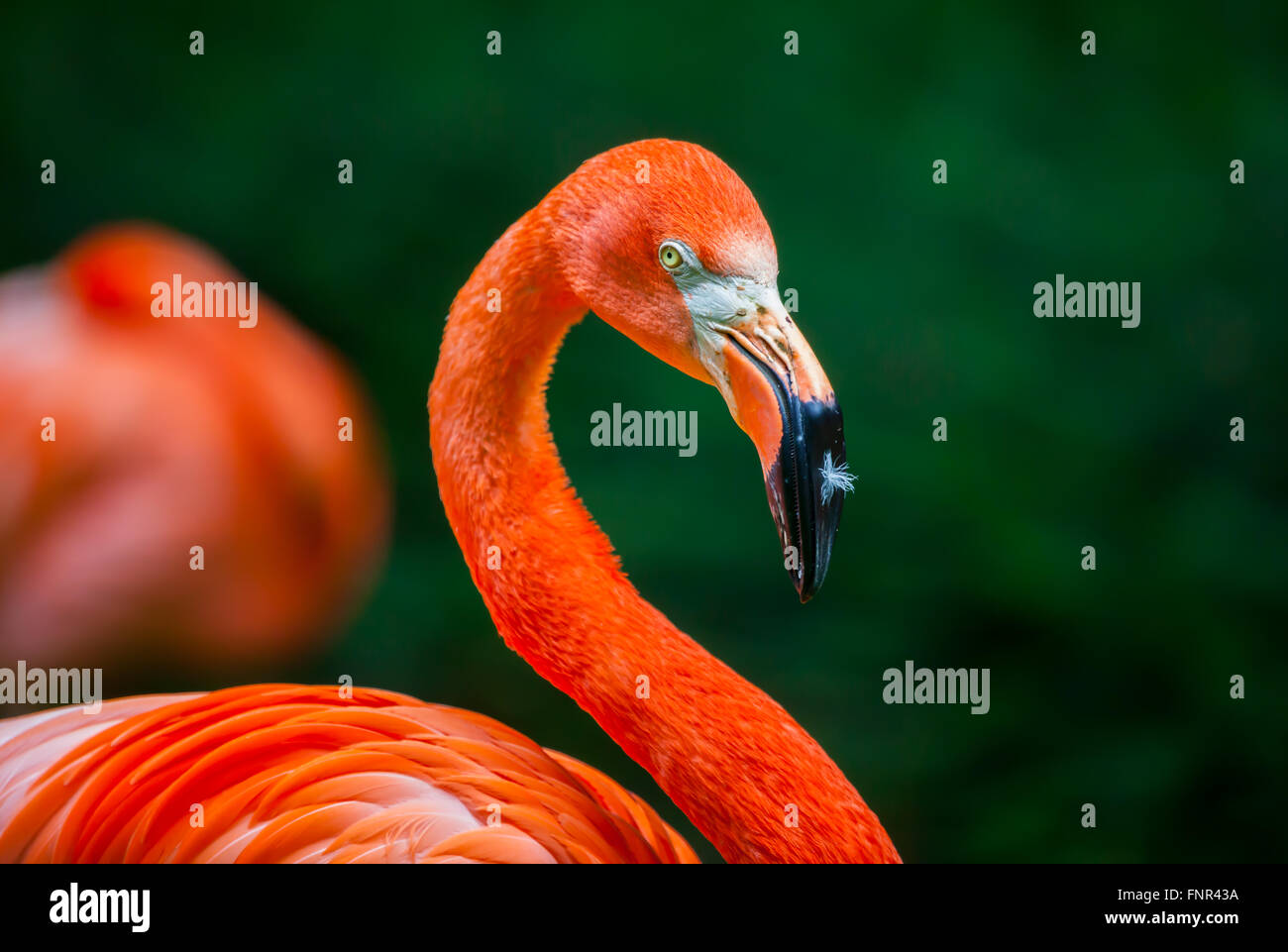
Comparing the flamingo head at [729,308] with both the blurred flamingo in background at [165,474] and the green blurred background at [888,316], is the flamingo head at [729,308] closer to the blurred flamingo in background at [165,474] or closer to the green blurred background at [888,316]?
the green blurred background at [888,316]

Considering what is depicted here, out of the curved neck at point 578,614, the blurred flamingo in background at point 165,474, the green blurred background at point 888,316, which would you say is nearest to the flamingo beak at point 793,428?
the curved neck at point 578,614

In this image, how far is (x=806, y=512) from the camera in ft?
4.00

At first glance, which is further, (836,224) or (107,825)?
(836,224)

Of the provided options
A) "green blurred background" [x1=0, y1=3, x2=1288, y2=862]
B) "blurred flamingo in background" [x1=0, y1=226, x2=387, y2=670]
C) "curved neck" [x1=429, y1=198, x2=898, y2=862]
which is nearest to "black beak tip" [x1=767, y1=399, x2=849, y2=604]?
"curved neck" [x1=429, y1=198, x2=898, y2=862]

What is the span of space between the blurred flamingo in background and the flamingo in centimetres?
38

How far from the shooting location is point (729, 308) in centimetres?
123

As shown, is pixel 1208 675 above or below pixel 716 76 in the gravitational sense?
below

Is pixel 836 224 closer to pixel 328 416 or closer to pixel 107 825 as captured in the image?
pixel 328 416

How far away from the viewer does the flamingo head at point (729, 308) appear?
1202mm

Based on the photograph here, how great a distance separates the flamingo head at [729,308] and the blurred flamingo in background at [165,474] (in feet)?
3.01

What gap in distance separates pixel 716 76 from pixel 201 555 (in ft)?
4.11

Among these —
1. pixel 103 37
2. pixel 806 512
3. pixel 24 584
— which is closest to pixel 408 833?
pixel 806 512

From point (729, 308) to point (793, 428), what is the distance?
0.53 ft
